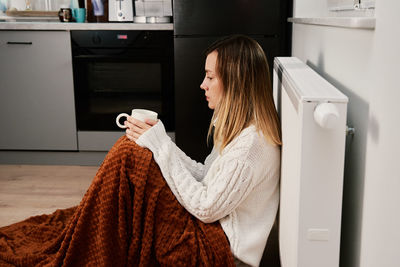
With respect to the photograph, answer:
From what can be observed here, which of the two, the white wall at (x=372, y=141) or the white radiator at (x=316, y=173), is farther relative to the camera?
the white radiator at (x=316, y=173)

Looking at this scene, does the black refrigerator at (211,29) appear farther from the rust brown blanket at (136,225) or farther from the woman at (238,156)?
the rust brown blanket at (136,225)

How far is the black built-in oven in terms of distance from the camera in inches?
119

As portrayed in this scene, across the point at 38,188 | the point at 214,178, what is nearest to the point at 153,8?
the point at 38,188

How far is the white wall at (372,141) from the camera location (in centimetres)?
85

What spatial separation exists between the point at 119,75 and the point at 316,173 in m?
2.27

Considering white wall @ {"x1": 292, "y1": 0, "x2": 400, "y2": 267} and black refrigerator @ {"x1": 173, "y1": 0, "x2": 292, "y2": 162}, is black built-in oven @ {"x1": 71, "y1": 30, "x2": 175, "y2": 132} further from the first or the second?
white wall @ {"x1": 292, "y1": 0, "x2": 400, "y2": 267}

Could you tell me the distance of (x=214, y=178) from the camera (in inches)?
56.1

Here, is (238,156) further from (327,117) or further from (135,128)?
(327,117)

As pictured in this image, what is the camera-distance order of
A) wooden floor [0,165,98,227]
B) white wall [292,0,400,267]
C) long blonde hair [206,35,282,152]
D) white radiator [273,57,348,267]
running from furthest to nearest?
1. wooden floor [0,165,98,227]
2. long blonde hair [206,35,282,152]
3. white radiator [273,57,348,267]
4. white wall [292,0,400,267]

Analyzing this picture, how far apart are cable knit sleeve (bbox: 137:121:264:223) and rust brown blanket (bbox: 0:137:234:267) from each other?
0.03 m

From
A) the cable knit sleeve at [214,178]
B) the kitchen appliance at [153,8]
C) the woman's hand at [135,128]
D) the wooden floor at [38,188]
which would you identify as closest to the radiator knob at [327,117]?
the cable knit sleeve at [214,178]

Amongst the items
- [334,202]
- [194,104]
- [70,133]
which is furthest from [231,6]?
[334,202]

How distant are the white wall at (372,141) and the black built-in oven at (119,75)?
184 centimetres

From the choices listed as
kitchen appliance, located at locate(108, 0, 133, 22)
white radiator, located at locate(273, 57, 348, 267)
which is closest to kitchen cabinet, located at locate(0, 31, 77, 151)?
kitchen appliance, located at locate(108, 0, 133, 22)
